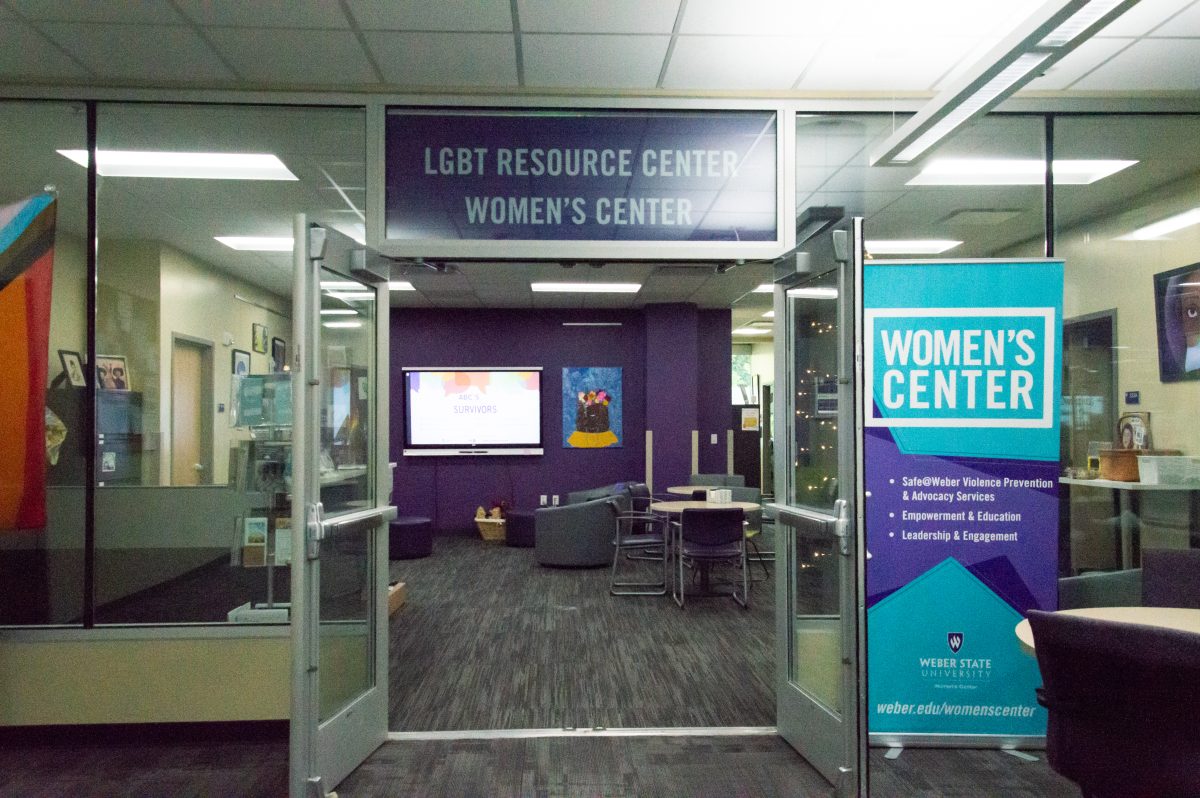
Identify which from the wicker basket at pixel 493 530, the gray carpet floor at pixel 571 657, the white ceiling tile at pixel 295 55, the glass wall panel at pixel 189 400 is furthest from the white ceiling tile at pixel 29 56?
the wicker basket at pixel 493 530

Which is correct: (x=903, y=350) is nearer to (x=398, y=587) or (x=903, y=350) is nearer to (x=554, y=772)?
(x=554, y=772)

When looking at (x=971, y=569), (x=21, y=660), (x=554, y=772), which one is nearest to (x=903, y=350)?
(x=971, y=569)

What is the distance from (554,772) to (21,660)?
7.86 feet

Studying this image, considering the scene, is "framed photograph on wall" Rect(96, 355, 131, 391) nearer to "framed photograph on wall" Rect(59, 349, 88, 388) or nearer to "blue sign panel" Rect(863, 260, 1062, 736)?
"framed photograph on wall" Rect(59, 349, 88, 388)

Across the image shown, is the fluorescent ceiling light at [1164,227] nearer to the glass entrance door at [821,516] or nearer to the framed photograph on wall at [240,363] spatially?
the glass entrance door at [821,516]

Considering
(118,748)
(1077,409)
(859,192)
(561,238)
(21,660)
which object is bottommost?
(118,748)

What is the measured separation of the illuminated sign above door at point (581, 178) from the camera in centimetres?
348

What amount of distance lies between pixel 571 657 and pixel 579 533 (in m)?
3.10

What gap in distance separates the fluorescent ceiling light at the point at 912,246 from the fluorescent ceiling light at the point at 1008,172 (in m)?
0.47

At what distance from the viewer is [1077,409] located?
4.25 m

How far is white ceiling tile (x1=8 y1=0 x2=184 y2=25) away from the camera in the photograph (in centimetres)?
295

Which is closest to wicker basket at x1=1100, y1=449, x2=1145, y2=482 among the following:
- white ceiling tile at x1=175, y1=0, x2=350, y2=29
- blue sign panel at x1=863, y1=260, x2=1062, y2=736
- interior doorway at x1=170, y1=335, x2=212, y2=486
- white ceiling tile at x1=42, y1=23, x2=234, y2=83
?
blue sign panel at x1=863, y1=260, x2=1062, y2=736

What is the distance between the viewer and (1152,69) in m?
3.56

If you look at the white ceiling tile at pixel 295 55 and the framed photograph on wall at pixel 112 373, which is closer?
the white ceiling tile at pixel 295 55
